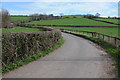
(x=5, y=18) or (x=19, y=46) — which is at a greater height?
(x=5, y=18)

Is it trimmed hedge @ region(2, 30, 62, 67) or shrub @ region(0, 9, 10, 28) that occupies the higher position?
shrub @ region(0, 9, 10, 28)

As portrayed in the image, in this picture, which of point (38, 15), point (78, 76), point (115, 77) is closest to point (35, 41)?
point (78, 76)

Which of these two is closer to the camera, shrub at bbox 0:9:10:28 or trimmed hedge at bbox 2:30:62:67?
trimmed hedge at bbox 2:30:62:67

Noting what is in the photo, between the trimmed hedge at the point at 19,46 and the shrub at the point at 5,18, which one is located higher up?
the shrub at the point at 5,18

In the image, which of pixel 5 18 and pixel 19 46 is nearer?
pixel 19 46

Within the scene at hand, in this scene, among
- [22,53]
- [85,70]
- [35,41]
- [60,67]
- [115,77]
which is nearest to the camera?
[115,77]

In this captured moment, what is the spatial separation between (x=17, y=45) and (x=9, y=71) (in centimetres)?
162

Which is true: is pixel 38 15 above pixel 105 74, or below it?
above

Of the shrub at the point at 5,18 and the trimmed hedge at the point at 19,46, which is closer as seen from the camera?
the trimmed hedge at the point at 19,46

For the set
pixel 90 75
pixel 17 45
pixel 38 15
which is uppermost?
pixel 38 15

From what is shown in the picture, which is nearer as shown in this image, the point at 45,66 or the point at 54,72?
the point at 54,72

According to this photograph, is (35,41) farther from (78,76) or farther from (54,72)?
(78,76)

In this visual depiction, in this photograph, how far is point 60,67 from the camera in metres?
9.56

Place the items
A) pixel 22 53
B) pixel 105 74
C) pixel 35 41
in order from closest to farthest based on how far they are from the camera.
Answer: pixel 105 74
pixel 22 53
pixel 35 41
